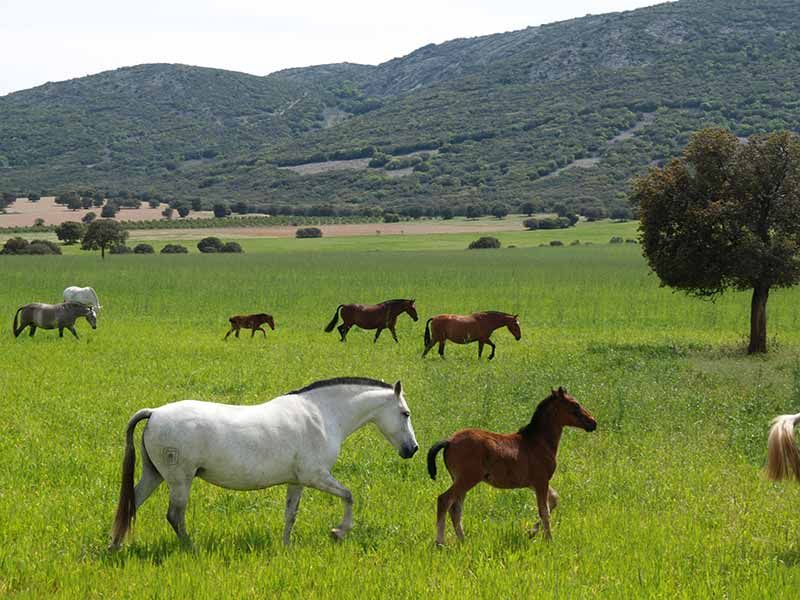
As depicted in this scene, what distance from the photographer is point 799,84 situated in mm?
195500

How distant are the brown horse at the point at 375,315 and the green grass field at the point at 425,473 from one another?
2.81 feet

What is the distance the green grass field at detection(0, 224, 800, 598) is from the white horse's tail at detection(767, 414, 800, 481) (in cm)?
36

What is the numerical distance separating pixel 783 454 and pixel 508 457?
2.91 metres

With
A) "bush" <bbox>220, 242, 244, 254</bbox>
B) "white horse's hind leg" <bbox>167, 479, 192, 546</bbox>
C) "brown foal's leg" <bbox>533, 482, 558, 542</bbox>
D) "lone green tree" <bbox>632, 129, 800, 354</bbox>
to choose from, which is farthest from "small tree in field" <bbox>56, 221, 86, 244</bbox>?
"brown foal's leg" <bbox>533, 482, 558, 542</bbox>

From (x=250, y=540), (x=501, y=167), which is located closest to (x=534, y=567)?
(x=250, y=540)

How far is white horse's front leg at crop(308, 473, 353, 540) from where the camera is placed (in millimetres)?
9078

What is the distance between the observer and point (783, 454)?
9227 mm

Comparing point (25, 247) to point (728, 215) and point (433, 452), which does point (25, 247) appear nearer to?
point (728, 215)

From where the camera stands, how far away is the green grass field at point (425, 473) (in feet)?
26.9

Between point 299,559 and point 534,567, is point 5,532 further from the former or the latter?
point 534,567

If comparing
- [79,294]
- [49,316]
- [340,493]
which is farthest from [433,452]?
[79,294]

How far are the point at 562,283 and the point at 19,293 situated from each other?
105 feet

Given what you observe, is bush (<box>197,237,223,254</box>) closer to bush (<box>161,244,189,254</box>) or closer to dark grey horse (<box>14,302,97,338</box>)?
bush (<box>161,244,189,254</box>)

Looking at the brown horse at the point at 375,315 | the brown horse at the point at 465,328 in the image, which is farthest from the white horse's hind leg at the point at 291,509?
the brown horse at the point at 375,315
